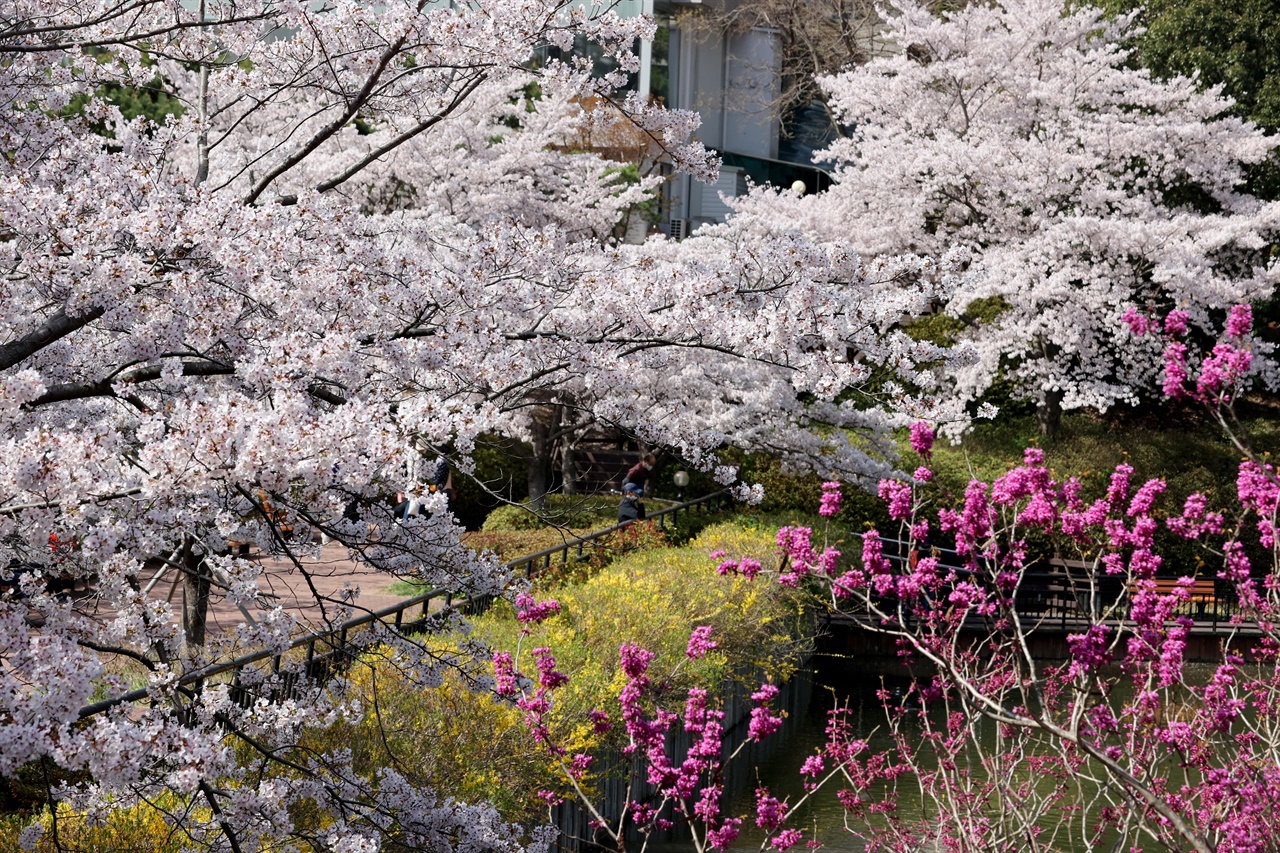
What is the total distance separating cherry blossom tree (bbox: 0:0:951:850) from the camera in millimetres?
3467

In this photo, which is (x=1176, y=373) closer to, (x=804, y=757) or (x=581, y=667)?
Result: (x=581, y=667)

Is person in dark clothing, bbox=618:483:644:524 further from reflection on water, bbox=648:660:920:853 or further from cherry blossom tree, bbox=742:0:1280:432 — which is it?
cherry blossom tree, bbox=742:0:1280:432

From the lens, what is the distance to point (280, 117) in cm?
1962

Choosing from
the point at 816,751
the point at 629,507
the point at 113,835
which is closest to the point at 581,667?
the point at 816,751

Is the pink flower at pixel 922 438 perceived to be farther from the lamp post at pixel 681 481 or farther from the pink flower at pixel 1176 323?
the lamp post at pixel 681 481

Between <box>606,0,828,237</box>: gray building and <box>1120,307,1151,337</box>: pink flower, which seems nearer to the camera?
<box>1120,307,1151,337</box>: pink flower

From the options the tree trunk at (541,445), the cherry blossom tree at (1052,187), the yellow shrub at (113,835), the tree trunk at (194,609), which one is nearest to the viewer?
the yellow shrub at (113,835)

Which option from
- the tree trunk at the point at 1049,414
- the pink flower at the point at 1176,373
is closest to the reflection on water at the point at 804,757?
the pink flower at the point at 1176,373

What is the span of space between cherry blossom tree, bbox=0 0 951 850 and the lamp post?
9.99m

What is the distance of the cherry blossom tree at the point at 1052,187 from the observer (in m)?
18.8

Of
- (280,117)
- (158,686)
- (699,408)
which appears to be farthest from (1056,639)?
(158,686)

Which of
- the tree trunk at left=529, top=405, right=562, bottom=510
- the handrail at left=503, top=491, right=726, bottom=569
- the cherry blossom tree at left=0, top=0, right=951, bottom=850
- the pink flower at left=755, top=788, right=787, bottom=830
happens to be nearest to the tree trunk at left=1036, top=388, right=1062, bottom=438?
the handrail at left=503, top=491, right=726, bottom=569

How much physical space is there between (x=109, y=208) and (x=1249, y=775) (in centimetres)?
501

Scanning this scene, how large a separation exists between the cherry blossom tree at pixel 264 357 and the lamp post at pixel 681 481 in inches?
393
